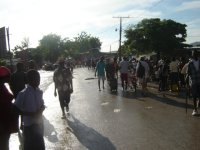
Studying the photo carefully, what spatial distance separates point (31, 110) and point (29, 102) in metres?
0.13

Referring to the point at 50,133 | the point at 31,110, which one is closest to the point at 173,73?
the point at 50,133

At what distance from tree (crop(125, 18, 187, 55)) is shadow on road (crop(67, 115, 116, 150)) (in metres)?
67.9

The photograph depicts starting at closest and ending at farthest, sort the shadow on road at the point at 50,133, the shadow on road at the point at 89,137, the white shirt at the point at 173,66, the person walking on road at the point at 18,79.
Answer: the shadow on road at the point at 89,137
the shadow on road at the point at 50,133
the person walking on road at the point at 18,79
the white shirt at the point at 173,66

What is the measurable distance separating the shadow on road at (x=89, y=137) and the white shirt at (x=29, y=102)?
2.71 m

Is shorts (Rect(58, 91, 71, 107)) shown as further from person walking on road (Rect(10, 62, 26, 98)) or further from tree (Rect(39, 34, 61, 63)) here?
tree (Rect(39, 34, 61, 63))

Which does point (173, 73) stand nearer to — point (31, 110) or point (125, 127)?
point (125, 127)

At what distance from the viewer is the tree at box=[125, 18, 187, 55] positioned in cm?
8019

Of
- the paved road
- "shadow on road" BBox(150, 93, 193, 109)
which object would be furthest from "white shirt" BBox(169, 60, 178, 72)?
the paved road

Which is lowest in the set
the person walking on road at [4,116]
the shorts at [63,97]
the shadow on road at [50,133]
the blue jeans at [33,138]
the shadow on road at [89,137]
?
the shadow on road at [50,133]

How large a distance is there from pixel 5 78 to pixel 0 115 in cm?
56

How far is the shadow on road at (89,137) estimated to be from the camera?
8.71m

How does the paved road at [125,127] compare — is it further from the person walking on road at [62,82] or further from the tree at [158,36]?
the tree at [158,36]

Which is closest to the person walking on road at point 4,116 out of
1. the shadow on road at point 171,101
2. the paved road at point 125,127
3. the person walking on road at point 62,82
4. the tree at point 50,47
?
the paved road at point 125,127

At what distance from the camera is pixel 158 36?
80250 mm
